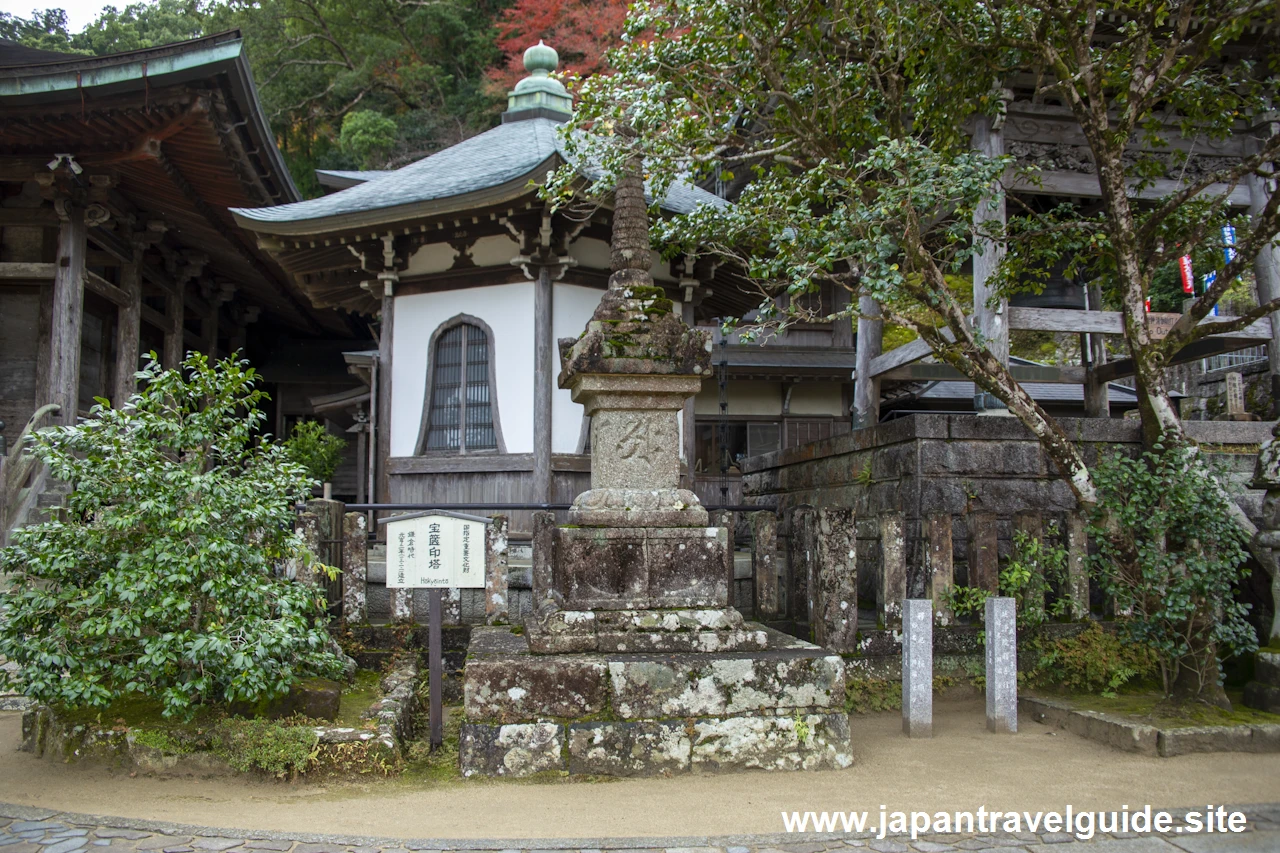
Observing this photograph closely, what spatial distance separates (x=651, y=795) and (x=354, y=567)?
312 centimetres

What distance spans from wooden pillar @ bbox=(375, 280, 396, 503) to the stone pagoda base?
20.4 ft

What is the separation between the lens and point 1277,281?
30.0 ft

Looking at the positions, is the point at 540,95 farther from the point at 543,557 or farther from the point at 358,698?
the point at 358,698

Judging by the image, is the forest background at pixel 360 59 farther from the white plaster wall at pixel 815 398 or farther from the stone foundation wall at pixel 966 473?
the stone foundation wall at pixel 966 473

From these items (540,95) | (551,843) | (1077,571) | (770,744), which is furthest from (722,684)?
(540,95)

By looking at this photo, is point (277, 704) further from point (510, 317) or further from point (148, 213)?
point (148, 213)

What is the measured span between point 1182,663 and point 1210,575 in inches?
27.4

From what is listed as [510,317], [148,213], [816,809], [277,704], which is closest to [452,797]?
[277,704]

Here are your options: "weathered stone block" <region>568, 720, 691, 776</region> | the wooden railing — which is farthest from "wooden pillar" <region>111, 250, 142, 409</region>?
"weathered stone block" <region>568, 720, 691, 776</region>

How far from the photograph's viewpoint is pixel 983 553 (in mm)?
6539

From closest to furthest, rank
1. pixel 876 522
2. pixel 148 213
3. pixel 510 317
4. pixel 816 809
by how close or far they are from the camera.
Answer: pixel 816 809 < pixel 876 522 < pixel 510 317 < pixel 148 213

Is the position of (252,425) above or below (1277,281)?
below

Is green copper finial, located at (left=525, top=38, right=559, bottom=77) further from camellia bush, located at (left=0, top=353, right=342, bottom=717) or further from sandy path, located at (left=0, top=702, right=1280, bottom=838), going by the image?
→ sandy path, located at (left=0, top=702, right=1280, bottom=838)

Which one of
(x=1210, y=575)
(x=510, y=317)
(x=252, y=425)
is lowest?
(x=1210, y=575)
